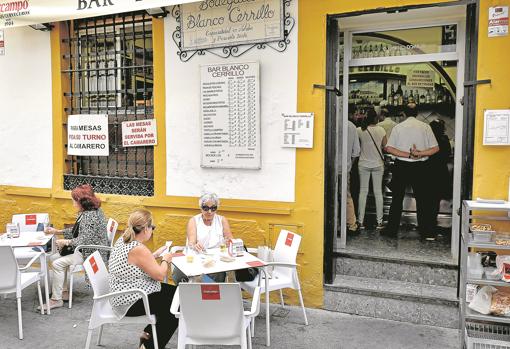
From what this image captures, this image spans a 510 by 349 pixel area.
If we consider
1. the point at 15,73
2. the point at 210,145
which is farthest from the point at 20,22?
the point at 210,145

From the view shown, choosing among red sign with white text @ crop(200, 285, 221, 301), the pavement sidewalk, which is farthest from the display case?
red sign with white text @ crop(200, 285, 221, 301)

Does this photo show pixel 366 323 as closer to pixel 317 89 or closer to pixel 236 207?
pixel 236 207

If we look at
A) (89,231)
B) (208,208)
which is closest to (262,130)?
(208,208)

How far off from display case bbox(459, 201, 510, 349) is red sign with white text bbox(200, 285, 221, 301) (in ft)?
7.24

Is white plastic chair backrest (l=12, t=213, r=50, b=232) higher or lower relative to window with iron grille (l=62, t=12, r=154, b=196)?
lower

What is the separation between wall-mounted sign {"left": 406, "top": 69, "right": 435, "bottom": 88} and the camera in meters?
7.46

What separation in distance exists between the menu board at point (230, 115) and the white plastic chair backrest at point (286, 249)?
892mm

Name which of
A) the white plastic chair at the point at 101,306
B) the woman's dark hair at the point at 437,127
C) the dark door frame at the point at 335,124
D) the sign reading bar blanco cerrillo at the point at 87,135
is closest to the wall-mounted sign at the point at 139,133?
the sign reading bar blanco cerrillo at the point at 87,135

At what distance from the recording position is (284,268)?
500cm

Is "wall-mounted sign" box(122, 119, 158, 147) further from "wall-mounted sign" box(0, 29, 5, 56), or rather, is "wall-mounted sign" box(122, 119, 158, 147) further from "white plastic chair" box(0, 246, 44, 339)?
"wall-mounted sign" box(0, 29, 5, 56)

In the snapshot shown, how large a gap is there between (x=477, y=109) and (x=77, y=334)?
435 cm

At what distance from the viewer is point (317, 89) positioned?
17.0 feet

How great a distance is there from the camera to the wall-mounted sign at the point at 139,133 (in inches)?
240

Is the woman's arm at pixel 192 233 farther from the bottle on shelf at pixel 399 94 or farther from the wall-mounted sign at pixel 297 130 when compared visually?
the bottle on shelf at pixel 399 94
